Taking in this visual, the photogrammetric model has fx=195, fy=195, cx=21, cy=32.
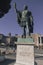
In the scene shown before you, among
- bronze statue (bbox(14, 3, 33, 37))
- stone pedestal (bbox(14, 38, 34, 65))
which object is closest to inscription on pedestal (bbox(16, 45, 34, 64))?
stone pedestal (bbox(14, 38, 34, 65))

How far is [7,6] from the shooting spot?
69.7 ft

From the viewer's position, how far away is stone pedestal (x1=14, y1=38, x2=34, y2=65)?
413 inches

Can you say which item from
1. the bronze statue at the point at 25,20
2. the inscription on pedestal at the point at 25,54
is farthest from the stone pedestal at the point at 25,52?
the bronze statue at the point at 25,20

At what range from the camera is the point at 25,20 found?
468 inches

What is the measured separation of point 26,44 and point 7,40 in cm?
4666

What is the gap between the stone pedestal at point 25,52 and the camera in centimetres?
1049

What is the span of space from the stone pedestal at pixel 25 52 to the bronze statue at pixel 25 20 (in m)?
0.89

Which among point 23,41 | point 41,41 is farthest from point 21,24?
point 41,41

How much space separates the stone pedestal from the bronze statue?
0.89 meters

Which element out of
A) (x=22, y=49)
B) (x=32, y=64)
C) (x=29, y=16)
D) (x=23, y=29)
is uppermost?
(x=29, y=16)

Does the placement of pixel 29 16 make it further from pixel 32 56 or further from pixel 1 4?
pixel 1 4

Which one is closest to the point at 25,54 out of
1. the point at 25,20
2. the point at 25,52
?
the point at 25,52

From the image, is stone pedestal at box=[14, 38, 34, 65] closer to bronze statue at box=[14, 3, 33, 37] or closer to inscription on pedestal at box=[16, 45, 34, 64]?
→ inscription on pedestal at box=[16, 45, 34, 64]

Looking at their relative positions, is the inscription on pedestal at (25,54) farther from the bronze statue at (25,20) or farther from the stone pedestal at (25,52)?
the bronze statue at (25,20)
